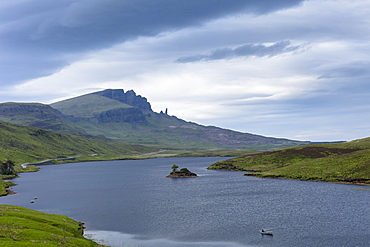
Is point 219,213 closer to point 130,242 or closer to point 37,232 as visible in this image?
point 130,242

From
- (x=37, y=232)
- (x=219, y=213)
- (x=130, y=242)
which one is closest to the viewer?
(x=37, y=232)

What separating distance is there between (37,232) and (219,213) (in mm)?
55060

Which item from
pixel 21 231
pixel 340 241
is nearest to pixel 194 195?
pixel 340 241

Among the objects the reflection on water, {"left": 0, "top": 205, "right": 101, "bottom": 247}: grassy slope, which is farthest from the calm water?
{"left": 0, "top": 205, "right": 101, "bottom": 247}: grassy slope

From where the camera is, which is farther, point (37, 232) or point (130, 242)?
point (130, 242)

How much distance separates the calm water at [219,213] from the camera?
71688 millimetres

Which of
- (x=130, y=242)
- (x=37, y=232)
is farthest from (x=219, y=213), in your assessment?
(x=37, y=232)

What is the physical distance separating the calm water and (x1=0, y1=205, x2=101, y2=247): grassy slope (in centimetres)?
750

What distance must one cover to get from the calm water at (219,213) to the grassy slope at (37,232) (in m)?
7.50

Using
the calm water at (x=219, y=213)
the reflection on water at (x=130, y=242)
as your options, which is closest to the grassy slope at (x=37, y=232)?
the reflection on water at (x=130, y=242)

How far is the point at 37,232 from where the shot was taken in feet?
199

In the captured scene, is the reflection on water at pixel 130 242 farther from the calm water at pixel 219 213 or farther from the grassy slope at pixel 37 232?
the grassy slope at pixel 37 232

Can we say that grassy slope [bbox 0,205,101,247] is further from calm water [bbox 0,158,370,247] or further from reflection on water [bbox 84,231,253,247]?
calm water [bbox 0,158,370,247]

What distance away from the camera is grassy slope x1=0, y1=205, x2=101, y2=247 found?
5371cm
